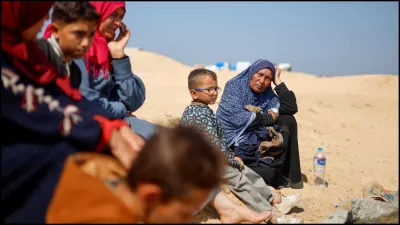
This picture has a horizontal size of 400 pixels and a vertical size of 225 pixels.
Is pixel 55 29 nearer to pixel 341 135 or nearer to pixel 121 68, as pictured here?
pixel 121 68

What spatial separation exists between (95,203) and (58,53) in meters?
1.53

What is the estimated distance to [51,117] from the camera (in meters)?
2.92

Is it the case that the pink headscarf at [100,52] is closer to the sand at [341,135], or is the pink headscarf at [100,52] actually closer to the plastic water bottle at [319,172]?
the sand at [341,135]

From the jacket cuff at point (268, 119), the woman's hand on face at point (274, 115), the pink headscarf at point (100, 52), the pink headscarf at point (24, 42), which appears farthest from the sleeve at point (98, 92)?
the woman's hand on face at point (274, 115)

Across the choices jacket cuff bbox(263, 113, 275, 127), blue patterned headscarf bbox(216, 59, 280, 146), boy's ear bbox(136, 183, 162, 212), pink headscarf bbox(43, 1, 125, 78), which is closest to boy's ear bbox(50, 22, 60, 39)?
pink headscarf bbox(43, 1, 125, 78)

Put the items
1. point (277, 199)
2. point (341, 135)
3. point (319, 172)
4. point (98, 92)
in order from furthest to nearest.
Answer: point (341, 135)
point (319, 172)
point (277, 199)
point (98, 92)

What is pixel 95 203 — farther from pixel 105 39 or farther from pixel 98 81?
pixel 105 39

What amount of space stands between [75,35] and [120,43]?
3.63 feet

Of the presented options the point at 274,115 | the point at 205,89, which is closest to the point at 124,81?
the point at 205,89

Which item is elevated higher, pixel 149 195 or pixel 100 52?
pixel 100 52

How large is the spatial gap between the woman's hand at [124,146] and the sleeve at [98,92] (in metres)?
0.79

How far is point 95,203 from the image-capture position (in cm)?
238

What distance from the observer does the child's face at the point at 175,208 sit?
234cm

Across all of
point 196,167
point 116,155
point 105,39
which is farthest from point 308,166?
point 196,167
